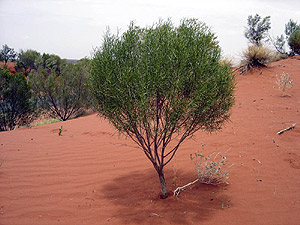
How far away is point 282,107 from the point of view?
9.34 meters

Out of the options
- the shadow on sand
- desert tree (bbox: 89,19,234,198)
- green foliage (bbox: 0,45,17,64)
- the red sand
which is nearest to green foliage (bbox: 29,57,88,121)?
the red sand

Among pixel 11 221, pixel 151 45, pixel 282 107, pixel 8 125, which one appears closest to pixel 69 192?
pixel 11 221

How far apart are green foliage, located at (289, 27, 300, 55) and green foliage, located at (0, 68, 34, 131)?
19099mm

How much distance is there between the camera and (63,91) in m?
18.0

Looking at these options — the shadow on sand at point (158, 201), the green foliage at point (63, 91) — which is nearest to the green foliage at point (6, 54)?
the green foliage at point (63, 91)

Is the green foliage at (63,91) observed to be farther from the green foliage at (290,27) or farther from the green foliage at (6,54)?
the green foliage at (6,54)

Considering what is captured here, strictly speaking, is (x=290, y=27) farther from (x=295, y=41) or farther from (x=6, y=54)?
(x=6, y=54)

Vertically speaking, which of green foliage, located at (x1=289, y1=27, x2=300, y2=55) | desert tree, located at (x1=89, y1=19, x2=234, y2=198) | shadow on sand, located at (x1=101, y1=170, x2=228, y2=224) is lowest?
shadow on sand, located at (x1=101, y1=170, x2=228, y2=224)

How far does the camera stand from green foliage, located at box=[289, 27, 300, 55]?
18.1m

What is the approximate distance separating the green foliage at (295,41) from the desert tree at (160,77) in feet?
56.7

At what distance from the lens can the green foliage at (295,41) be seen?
712 inches

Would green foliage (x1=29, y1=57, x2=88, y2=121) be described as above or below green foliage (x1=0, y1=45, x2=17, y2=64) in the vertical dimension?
below

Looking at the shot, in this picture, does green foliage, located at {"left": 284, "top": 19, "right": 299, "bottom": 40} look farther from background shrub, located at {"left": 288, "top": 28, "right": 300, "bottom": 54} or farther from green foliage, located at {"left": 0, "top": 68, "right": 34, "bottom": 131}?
green foliage, located at {"left": 0, "top": 68, "right": 34, "bottom": 131}

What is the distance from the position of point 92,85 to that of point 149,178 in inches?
104
